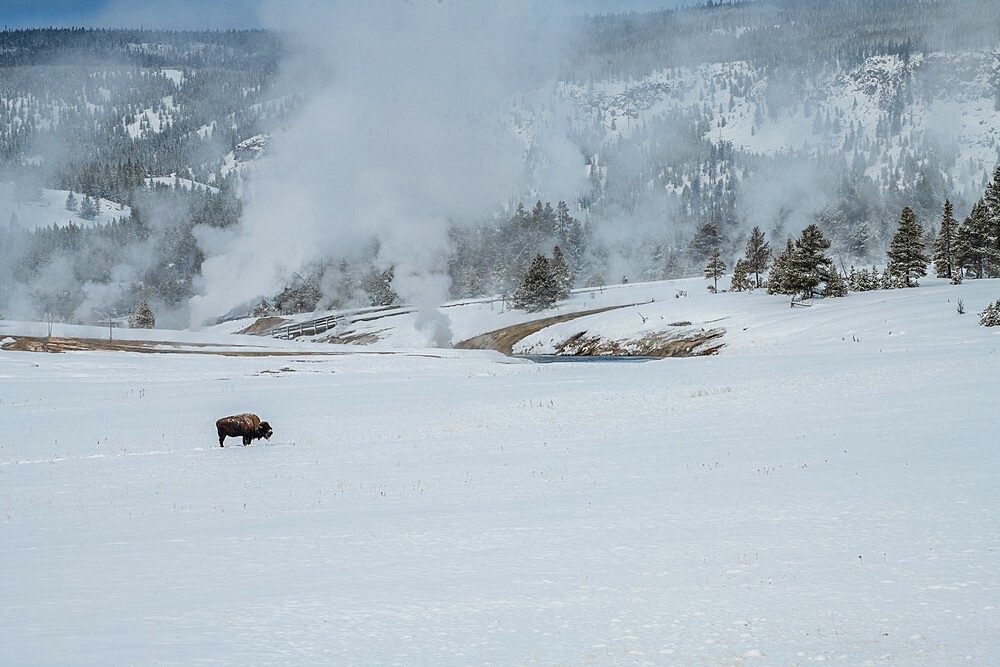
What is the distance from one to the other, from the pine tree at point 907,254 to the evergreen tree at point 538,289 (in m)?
50.2

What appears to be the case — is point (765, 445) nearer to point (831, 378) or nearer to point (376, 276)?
point (831, 378)

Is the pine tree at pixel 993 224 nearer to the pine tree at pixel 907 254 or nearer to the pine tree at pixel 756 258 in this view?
the pine tree at pixel 907 254

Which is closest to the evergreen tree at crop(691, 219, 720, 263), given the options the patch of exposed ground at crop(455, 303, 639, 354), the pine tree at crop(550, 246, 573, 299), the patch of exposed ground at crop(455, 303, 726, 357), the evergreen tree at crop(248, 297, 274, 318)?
the pine tree at crop(550, 246, 573, 299)

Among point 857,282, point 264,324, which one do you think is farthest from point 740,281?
point 264,324

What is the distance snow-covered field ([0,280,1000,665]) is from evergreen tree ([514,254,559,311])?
96.2 m

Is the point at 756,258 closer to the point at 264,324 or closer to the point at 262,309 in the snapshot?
the point at 264,324

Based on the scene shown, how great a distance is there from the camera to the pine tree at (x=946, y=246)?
333 ft

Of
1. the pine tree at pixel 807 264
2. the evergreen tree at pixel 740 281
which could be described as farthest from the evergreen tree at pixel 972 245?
the evergreen tree at pixel 740 281

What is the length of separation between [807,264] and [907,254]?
20.6m

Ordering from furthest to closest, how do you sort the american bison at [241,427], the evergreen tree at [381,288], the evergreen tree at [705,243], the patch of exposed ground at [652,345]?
the evergreen tree at [705,243]
the evergreen tree at [381,288]
the patch of exposed ground at [652,345]
the american bison at [241,427]

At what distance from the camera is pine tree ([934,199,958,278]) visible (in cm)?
10138

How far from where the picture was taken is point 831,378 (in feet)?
101

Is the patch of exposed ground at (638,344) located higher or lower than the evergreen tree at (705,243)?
lower

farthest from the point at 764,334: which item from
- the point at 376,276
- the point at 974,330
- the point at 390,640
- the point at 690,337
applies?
the point at 376,276
